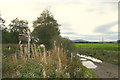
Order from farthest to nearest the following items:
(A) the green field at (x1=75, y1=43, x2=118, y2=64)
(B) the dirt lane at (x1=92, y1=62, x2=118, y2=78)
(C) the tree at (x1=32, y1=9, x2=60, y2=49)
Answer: (C) the tree at (x1=32, y1=9, x2=60, y2=49) → (A) the green field at (x1=75, y1=43, x2=118, y2=64) → (B) the dirt lane at (x1=92, y1=62, x2=118, y2=78)

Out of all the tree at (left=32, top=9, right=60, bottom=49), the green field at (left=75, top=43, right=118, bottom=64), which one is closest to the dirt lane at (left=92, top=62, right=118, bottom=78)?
the green field at (left=75, top=43, right=118, bottom=64)

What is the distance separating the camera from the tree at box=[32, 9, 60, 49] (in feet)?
43.4

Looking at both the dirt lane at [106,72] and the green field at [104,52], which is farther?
the green field at [104,52]

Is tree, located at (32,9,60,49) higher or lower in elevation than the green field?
higher

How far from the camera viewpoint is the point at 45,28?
44.7 feet

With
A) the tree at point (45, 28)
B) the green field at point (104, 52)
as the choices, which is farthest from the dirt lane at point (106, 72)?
the tree at point (45, 28)

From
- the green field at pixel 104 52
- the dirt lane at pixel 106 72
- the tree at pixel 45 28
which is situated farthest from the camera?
the tree at pixel 45 28

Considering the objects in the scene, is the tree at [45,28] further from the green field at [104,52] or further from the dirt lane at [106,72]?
the dirt lane at [106,72]

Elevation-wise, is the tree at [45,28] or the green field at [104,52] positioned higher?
the tree at [45,28]

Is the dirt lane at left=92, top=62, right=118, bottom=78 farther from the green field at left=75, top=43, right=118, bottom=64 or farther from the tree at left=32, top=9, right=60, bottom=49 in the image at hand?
the tree at left=32, top=9, right=60, bottom=49

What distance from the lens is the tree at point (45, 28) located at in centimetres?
1323

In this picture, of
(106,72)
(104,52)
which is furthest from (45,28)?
(106,72)

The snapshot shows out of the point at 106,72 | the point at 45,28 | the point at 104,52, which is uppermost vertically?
the point at 45,28

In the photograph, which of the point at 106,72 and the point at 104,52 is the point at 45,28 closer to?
the point at 104,52
